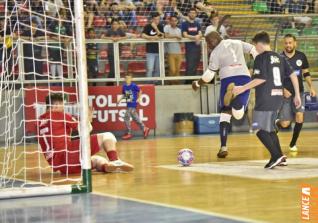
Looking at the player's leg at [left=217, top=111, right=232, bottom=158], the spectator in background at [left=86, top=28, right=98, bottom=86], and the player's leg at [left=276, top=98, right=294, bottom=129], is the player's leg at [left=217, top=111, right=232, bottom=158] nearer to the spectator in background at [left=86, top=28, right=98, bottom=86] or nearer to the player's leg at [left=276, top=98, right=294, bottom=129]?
the player's leg at [left=276, top=98, right=294, bottom=129]

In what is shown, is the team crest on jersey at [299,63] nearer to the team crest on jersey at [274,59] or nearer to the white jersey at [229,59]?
the white jersey at [229,59]

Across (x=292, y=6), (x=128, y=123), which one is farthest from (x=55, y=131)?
(x=292, y=6)

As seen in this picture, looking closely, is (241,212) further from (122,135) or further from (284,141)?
(122,135)

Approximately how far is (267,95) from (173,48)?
12.0 m

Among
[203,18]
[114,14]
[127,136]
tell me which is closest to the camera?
[127,136]

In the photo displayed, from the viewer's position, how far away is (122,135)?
22531 mm

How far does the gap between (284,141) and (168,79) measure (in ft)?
21.1

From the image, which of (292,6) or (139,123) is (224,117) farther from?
(292,6)

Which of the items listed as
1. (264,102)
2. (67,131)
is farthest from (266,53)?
(67,131)

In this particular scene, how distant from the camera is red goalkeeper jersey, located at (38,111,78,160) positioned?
430 inches

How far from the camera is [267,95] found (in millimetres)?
10969

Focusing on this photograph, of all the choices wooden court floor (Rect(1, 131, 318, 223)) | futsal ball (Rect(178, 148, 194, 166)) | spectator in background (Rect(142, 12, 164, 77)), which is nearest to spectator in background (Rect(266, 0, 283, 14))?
spectator in background (Rect(142, 12, 164, 77))

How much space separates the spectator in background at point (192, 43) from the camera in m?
22.8

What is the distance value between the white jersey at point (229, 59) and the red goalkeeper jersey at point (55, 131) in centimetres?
352
